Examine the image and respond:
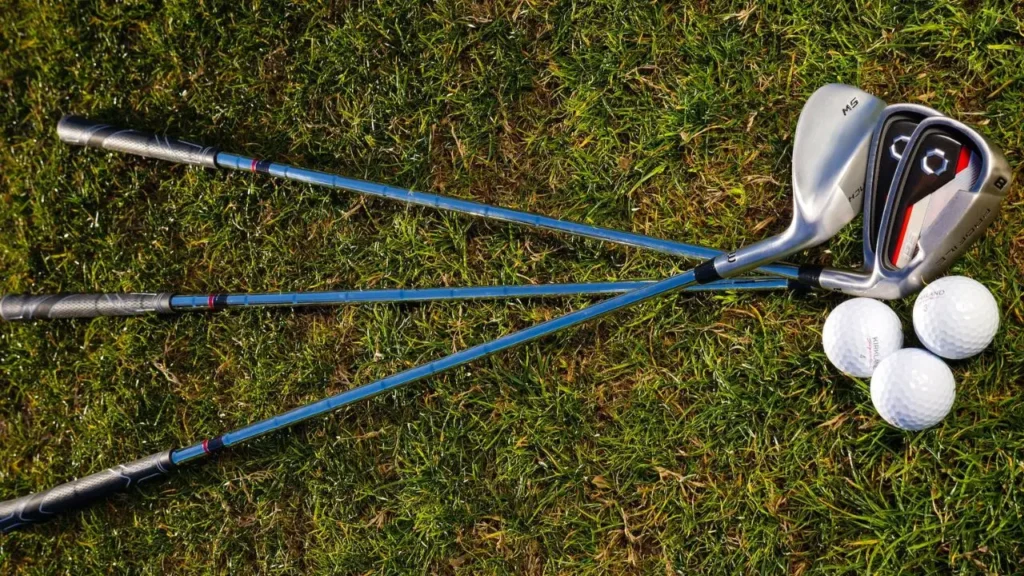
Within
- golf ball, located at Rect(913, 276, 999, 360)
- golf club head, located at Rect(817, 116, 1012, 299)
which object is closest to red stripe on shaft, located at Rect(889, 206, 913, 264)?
golf club head, located at Rect(817, 116, 1012, 299)

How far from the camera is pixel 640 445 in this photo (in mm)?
3902

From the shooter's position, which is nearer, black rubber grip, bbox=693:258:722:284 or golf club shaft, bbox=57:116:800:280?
black rubber grip, bbox=693:258:722:284

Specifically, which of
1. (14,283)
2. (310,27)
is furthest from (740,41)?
(14,283)

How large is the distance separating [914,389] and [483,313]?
1.91m

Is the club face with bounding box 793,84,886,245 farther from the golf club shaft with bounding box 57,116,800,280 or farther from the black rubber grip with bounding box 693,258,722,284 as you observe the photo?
the black rubber grip with bounding box 693,258,722,284

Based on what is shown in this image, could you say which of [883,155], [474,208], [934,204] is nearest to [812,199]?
[883,155]

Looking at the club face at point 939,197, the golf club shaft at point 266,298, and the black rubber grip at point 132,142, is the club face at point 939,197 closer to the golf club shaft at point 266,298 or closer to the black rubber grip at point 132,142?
the golf club shaft at point 266,298

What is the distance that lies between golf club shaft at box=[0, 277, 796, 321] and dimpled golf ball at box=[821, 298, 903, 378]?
0.29 metres

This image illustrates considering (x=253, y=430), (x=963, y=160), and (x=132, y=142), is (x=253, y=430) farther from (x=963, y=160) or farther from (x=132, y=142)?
(x=963, y=160)

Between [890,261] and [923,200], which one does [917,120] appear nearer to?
[923,200]

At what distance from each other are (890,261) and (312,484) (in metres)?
2.85

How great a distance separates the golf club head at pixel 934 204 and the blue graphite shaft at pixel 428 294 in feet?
1.45

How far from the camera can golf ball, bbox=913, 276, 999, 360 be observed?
10.8 ft

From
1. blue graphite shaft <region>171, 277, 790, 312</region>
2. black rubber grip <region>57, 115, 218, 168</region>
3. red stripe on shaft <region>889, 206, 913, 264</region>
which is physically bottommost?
blue graphite shaft <region>171, 277, 790, 312</region>
